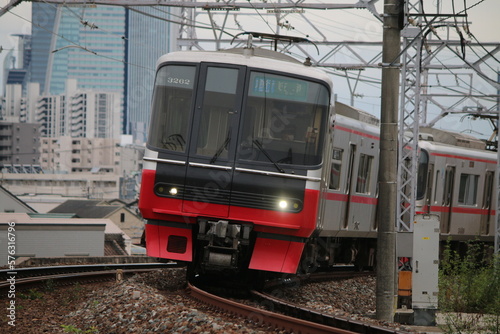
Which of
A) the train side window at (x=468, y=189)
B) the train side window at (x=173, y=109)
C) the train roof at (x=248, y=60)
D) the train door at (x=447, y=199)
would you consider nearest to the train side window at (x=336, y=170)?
the train roof at (x=248, y=60)

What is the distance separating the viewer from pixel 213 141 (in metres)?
11.3

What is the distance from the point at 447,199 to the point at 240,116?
10668 millimetres

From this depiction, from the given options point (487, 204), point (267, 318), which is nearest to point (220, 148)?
point (267, 318)

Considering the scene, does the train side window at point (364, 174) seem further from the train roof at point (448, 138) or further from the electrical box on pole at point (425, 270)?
the electrical box on pole at point (425, 270)

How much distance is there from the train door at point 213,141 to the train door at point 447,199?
1028cm

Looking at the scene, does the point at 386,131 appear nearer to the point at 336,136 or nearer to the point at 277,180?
the point at 277,180

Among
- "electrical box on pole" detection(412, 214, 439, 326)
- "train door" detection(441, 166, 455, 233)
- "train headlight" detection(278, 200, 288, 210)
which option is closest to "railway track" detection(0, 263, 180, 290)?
"train headlight" detection(278, 200, 288, 210)

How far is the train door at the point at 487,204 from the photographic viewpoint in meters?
22.4

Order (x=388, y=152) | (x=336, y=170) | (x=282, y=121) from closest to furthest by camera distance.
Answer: (x=388, y=152) → (x=282, y=121) → (x=336, y=170)

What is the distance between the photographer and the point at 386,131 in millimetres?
10844

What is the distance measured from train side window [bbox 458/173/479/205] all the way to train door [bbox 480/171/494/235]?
0.62 meters

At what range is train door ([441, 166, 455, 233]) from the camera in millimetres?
20344

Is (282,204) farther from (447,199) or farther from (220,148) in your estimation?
(447,199)

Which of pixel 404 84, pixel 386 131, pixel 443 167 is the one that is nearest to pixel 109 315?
A: pixel 386 131
